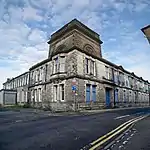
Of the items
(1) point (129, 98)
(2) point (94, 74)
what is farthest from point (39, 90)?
(1) point (129, 98)

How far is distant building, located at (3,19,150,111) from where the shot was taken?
21.2 metres

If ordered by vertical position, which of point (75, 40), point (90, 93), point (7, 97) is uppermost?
point (75, 40)

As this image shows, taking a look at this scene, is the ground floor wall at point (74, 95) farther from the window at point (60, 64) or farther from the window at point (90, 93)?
the window at point (60, 64)

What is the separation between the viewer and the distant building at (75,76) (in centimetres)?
2125

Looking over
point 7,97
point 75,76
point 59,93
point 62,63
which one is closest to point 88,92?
point 75,76

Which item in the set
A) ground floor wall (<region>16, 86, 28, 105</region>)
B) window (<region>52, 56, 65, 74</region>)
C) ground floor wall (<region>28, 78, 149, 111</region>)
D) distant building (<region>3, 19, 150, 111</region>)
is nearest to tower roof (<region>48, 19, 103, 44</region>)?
distant building (<region>3, 19, 150, 111</region>)

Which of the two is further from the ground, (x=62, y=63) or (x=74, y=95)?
(x=62, y=63)

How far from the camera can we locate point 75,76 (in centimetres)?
2058

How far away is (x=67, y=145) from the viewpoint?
16.8 ft

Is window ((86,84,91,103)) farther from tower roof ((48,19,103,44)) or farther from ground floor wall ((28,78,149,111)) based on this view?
tower roof ((48,19,103,44))

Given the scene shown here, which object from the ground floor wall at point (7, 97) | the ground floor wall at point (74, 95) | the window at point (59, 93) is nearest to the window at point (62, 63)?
the ground floor wall at point (74, 95)

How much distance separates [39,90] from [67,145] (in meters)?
24.5

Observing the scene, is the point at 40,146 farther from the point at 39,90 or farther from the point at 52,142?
the point at 39,90

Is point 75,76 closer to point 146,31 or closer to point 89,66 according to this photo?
point 89,66
